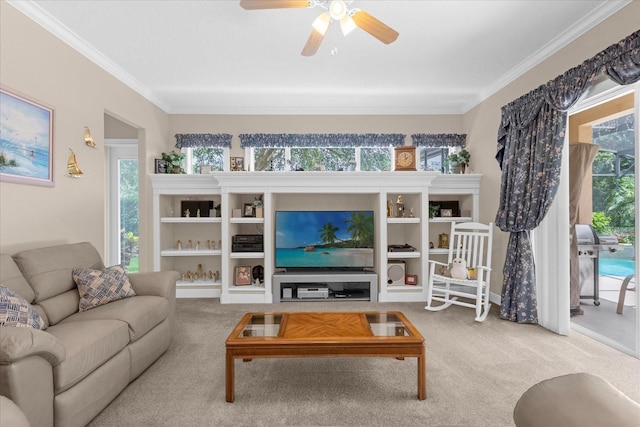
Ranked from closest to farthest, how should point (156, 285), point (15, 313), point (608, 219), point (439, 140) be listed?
point (15, 313) → point (156, 285) → point (608, 219) → point (439, 140)

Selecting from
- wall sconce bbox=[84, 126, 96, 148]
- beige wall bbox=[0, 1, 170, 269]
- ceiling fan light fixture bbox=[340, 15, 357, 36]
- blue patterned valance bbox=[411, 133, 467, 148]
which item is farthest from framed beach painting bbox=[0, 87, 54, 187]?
blue patterned valance bbox=[411, 133, 467, 148]

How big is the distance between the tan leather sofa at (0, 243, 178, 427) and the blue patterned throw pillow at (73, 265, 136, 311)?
0.18 feet

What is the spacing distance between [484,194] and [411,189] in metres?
1.03

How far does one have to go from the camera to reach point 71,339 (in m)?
1.91

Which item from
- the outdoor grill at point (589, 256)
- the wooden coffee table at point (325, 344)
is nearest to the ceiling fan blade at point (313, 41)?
the wooden coffee table at point (325, 344)

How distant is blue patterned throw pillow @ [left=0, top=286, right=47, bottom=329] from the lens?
5.96 ft

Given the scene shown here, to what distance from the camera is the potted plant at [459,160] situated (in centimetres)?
500

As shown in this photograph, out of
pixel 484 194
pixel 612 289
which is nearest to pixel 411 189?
pixel 484 194

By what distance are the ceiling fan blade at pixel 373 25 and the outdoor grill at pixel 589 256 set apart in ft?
9.75

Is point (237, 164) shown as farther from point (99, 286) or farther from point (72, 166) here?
point (99, 286)

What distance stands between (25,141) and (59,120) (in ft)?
1.48

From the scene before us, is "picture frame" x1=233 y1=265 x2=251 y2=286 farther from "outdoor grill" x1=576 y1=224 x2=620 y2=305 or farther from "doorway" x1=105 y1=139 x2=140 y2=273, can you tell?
"outdoor grill" x1=576 y1=224 x2=620 y2=305

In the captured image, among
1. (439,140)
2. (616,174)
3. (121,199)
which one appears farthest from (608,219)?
(121,199)

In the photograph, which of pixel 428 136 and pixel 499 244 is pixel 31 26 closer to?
pixel 428 136
